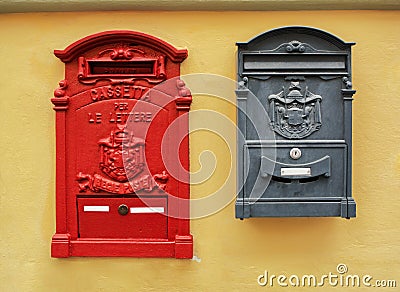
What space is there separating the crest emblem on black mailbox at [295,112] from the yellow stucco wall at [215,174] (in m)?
0.38

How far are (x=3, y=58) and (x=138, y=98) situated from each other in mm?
923

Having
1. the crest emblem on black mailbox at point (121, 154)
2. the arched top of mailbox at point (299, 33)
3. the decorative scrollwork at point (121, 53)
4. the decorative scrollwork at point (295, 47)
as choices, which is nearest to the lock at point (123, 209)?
the crest emblem on black mailbox at point (121, 154)

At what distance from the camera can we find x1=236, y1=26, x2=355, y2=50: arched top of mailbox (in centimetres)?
245

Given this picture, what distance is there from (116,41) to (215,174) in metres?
1.04

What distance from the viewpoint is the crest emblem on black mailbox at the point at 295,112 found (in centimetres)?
244

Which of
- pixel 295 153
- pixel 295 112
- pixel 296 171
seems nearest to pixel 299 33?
pixel 295 112

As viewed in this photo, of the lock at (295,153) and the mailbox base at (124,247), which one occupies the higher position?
the lock at (295,153)

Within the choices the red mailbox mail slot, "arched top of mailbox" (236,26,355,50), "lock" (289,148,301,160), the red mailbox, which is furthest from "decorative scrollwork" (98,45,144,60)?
"lock" (289,148,301,160)

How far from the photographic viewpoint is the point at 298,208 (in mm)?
2453

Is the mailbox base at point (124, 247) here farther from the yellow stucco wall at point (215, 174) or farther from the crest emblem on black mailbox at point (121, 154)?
the crest emblem on black mailbox at point (121, 154)

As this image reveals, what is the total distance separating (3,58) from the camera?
2740 mm

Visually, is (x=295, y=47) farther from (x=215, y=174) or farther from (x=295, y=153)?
(x=215, y=174)

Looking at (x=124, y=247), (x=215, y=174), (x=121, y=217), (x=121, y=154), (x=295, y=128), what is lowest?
(x=124, y=247)

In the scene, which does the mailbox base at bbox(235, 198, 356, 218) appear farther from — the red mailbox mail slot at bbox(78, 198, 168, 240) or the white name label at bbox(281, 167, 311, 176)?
the red mailbox mail slot at bbox(78, 198, 168, 240)
